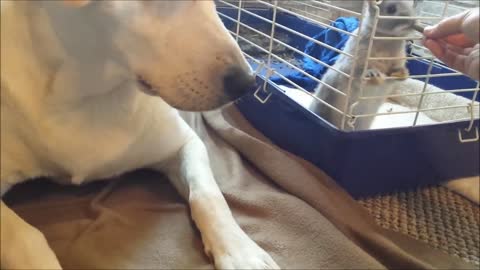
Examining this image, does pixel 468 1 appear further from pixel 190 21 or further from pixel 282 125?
pixel 190 21

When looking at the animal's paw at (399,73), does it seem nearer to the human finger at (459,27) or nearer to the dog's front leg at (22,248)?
the human finger at (459,27)

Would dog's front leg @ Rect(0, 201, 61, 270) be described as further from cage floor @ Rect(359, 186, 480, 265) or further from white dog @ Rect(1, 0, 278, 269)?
cage floor @ Rect(359, 186, 480, 265)

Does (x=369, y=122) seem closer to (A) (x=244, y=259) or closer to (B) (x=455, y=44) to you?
(B) (x=455, y=44)

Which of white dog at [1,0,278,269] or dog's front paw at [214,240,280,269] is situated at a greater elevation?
white dog at [1,0,278,269]

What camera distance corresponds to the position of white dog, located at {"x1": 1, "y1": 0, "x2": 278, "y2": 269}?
71 centimetres

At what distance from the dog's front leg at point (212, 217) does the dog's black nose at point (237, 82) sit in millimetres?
245

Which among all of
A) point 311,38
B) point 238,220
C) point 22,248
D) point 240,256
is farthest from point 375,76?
point 22,248

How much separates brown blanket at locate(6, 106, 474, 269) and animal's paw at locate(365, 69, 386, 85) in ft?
0.91

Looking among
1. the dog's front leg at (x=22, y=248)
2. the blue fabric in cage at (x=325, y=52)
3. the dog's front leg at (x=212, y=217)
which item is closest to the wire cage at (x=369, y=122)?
the blue fabric in cage at (x=325, y=52)

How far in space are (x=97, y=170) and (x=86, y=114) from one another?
0.12 metres

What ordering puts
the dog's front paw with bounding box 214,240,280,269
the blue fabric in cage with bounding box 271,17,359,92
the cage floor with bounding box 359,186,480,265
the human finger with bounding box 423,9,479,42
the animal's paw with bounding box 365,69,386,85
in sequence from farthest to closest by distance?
1. the blue fabric in cage with bounding box 271,17,359,92
2. the animal's paw with bounding box 365,69,386,85
3. the cage floor with bounding box 359,186,480,265
4. the dog's front paw with bounding box 214,240,280,269
5. the human finger with bounding box 423,9,479,42

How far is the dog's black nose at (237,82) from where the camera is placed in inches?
29.0

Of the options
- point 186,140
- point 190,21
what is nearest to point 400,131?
point 186,140

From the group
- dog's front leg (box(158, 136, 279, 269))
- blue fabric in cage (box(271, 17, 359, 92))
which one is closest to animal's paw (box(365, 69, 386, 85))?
blue fabric in cage (box(271, 17, 359, 92))
